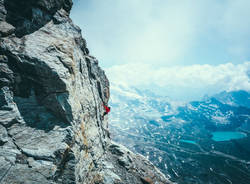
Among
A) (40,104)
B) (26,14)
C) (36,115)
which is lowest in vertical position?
(36,115)

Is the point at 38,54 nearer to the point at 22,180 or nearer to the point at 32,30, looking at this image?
the point at 32,30

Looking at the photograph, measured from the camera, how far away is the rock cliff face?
17.1m

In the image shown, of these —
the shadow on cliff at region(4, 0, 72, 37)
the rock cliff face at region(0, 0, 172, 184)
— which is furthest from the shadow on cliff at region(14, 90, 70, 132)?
the shadow on cliff at region(4, 0, 72, 37)

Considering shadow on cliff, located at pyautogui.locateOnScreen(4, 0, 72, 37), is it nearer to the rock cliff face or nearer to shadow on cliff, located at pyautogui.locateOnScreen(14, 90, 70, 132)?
the rock cliff face

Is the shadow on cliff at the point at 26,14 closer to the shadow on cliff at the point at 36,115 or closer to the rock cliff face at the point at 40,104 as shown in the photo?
the rock cliff face at the point at 40,104

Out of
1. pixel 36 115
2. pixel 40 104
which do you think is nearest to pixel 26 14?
pixel 40 104

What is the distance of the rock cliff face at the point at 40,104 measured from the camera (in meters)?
17.1

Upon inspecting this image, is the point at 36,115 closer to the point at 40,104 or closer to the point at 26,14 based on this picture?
the point at 40,104

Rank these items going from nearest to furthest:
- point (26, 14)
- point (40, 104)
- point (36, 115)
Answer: point (36, 115)
point (40, 104)
point (26, 14)

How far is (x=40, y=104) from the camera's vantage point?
20.9 meters

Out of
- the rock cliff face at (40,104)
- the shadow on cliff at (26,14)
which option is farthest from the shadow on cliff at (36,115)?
the shadow on cliff at (26,14)

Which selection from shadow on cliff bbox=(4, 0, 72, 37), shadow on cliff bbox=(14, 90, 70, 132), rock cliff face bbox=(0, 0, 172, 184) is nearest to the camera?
rock cliff face bbox=(0, 0, 172, 184)

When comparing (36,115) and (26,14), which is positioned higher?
(26,14)

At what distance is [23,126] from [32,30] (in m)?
15.5
